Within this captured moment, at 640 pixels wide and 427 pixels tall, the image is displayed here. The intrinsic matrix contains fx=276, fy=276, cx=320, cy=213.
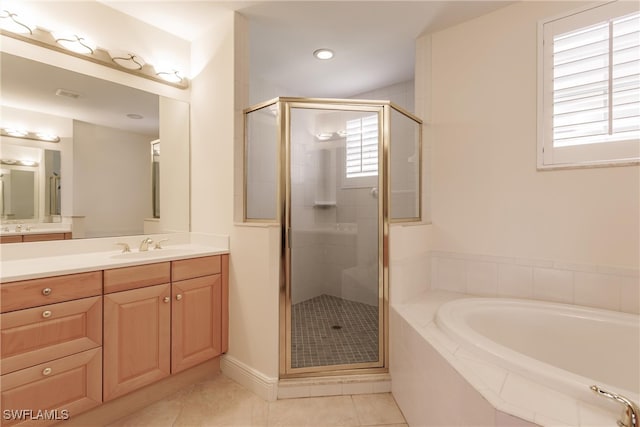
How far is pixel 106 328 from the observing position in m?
1.36

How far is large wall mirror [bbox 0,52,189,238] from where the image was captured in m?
1.55

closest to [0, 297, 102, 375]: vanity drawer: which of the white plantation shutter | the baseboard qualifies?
the baseboard

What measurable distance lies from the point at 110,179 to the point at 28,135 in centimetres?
44

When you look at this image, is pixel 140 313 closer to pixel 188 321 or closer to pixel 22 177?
pixel 188 321

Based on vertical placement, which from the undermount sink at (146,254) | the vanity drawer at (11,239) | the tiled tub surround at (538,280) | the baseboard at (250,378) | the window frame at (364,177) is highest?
the window frame at (364,177)

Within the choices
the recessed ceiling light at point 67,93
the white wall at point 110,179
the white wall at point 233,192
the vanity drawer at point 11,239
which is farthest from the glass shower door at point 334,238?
the vanity drawer at point 11,239

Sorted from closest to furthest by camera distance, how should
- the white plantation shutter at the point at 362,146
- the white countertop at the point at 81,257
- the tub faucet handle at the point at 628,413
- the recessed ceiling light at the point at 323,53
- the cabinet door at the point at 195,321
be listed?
the tub faucet handle at the point at 628,413, the white countertop at the point at 81,257, the cabinet door at the point at 195,321, the white plantation shutter at the point at 362,146, the recessed ceiling light at the point at 323,53

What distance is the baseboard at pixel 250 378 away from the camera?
1.64 metres

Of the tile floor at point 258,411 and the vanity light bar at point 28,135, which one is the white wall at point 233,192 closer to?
the tile floor at point 258,411

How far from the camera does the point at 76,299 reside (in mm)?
1272

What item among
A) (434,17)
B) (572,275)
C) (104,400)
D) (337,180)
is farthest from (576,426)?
(434,17)

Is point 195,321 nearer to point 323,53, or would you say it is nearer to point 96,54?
point 96,54

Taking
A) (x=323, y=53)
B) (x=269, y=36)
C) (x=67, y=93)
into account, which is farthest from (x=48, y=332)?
(x=323, y=53)

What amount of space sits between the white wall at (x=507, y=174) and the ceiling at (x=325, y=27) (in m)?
0.24
